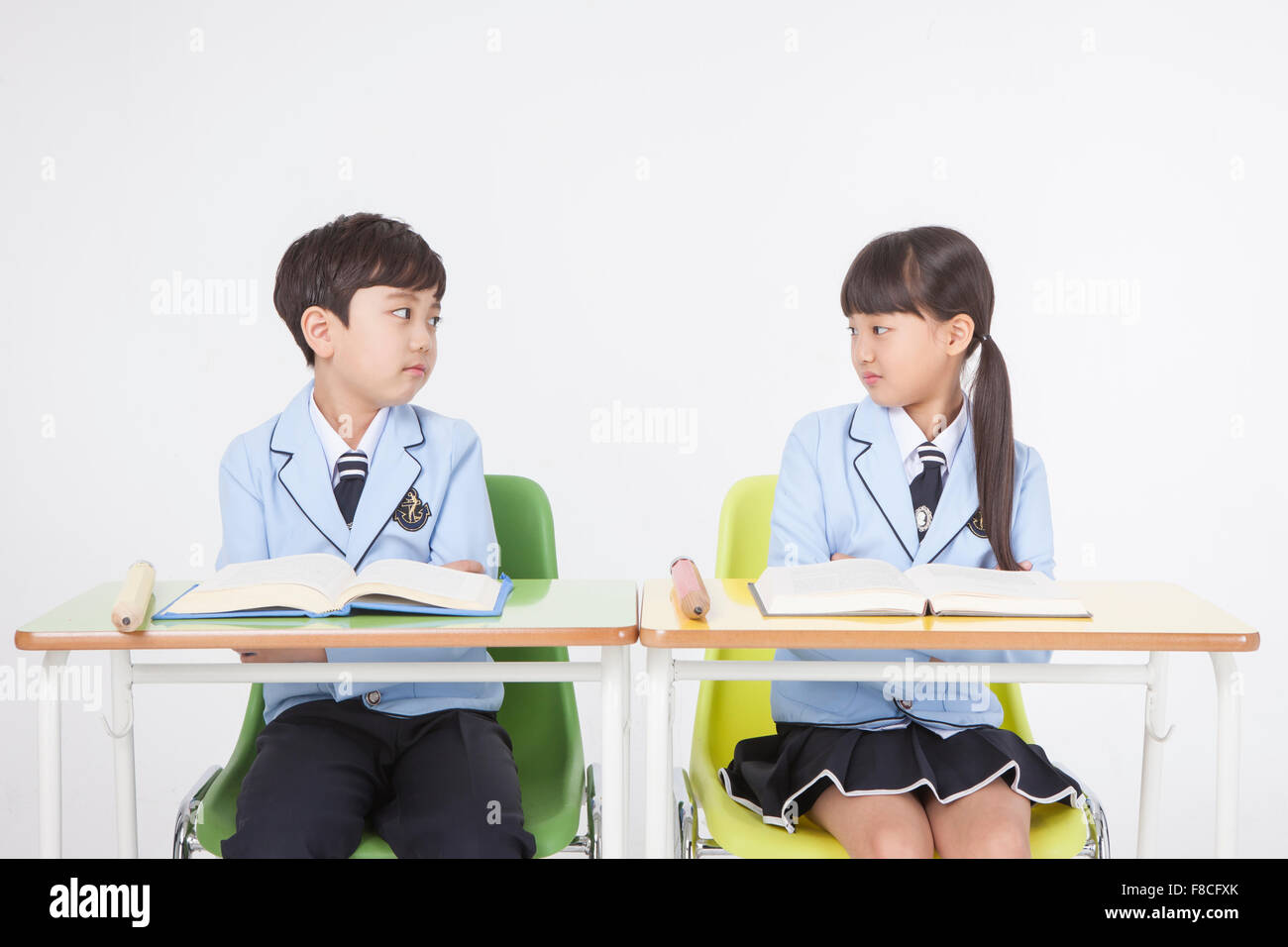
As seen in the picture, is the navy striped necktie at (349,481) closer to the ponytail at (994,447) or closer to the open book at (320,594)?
the open book at (320,594)

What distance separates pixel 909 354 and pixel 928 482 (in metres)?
0.25

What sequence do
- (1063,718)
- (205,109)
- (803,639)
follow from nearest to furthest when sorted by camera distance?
(803,639)
(205,109)
(1063,718)

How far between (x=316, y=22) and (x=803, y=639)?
2.53m

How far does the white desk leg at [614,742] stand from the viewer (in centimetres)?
203

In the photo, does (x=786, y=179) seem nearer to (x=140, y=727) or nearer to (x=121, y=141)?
(x=121, y=141)

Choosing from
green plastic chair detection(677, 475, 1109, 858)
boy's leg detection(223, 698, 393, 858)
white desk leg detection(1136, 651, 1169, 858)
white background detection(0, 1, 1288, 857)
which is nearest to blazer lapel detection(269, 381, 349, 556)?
boy's leg detection(223, 698, 393, 858)

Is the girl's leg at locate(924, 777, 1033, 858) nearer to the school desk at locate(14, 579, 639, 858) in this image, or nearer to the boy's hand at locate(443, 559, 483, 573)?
the school desk at locate(14, 579, 639, 858)

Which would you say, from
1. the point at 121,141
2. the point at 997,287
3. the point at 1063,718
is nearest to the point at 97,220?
the point at 121,141

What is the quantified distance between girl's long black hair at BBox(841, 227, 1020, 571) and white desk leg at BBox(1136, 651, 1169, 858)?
32 cm

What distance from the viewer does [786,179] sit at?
3.57 metres

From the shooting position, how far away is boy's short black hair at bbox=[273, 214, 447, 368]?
8.03ft
